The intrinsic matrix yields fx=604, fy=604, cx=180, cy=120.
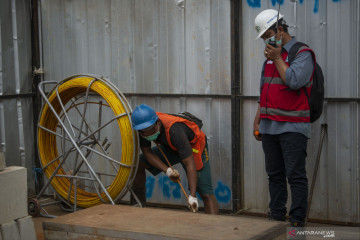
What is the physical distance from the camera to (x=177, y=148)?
5750 mm

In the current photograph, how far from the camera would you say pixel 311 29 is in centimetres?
624

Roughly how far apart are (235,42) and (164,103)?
3.87 ft

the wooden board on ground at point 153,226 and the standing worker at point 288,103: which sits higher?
the standing worker at point 288,103

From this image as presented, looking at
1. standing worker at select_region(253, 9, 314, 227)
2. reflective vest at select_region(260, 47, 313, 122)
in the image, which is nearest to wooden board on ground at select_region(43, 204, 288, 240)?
standing worker at select_region(253, 9, 314, 227)

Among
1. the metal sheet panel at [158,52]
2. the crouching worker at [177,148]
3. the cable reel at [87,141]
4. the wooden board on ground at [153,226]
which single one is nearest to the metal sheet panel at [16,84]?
the metal sheet panel at [158,52]

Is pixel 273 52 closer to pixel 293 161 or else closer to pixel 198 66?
pixel 293 161

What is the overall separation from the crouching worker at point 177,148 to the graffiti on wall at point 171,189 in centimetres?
90

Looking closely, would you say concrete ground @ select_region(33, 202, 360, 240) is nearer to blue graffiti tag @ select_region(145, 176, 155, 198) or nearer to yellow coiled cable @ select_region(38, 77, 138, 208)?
yellow coiled cable @ select_region(38, 77, 138, 208)

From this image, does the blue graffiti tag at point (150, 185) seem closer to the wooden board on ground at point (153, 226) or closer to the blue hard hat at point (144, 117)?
the blue hard hat at point (144, 117)

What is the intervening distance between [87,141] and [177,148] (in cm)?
133

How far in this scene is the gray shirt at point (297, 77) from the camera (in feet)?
17.4

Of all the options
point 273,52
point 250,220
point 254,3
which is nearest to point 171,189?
point 254,3

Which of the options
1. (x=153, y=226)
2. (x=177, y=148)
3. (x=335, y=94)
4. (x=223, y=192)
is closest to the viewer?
(x=153, y=226)

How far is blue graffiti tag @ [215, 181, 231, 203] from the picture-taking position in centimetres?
693
